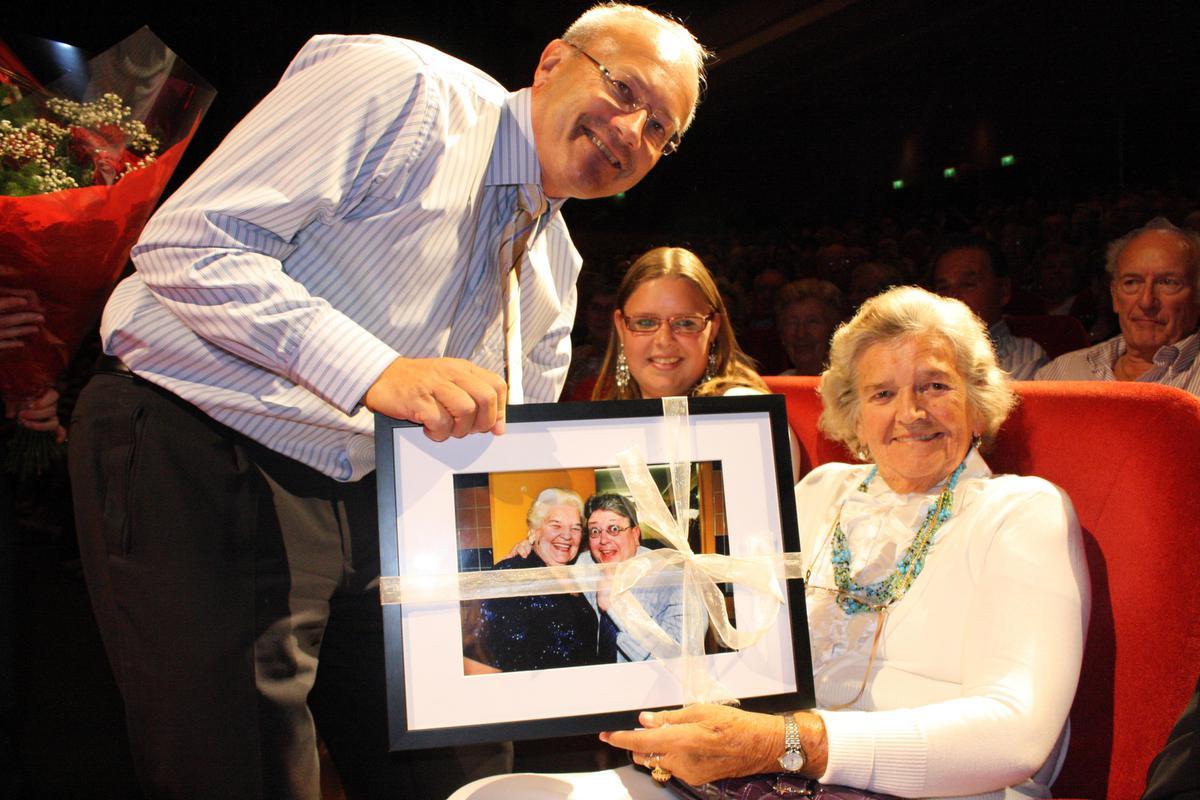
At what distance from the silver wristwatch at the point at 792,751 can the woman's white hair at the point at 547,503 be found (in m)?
0.40

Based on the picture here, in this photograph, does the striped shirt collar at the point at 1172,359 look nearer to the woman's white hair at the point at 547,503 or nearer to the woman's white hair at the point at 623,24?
the woman's white hair at the point at 623,24

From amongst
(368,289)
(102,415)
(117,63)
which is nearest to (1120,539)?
(368,289)

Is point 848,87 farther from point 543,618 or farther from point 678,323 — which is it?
point 543,618

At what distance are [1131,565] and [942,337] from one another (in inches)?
19.0

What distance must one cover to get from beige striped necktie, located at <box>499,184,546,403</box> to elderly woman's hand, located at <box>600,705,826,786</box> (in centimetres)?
48

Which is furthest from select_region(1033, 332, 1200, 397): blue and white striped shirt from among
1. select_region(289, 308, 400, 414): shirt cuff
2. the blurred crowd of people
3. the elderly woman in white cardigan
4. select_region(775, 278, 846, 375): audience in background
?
select_region(289, 308, 400, 414): shirt cuff

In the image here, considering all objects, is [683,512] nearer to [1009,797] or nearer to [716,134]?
[1009,797]

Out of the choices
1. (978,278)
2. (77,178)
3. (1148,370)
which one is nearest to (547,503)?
(77,178)

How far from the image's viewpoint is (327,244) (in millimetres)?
1191

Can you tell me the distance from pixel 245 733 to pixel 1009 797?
111 centimetres

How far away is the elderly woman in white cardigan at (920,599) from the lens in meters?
1.22

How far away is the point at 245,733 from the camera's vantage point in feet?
3.80

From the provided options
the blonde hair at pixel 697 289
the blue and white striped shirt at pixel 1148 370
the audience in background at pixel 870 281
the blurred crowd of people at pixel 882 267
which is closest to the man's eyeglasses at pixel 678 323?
the blonde hair at pixel 697 289

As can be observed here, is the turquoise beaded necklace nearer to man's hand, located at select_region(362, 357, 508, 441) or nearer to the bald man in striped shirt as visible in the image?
the bald man in striped shirt
